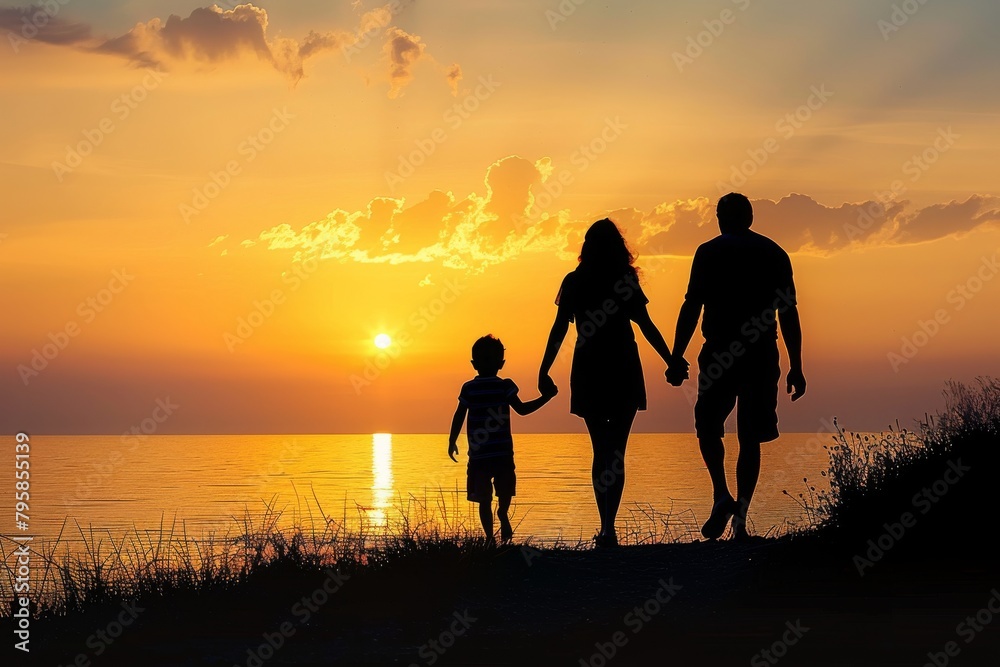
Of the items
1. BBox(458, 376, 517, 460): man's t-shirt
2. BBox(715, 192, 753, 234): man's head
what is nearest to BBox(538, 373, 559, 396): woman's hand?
BBox(458, 376, 517, 460): man's t-shirt

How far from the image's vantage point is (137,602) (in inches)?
315

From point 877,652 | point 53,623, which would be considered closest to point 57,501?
point 53,623

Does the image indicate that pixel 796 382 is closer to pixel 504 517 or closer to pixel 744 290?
pixel 744 290

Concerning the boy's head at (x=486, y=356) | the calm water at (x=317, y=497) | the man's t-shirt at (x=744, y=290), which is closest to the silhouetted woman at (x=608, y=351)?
the man's t-shirt at (x=744, y=290)

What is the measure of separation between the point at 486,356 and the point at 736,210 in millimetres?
2583

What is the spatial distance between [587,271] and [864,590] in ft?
11.0

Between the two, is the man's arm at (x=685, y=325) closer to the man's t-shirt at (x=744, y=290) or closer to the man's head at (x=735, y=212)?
the man's t-shirt at (x=744, y=290)

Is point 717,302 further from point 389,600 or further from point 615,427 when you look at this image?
point 389,600

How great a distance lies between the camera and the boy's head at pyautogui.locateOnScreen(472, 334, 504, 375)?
32.2 ft

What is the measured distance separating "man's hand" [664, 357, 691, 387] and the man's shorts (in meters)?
0.13

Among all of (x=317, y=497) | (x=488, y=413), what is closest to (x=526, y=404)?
(x=488, y=413)

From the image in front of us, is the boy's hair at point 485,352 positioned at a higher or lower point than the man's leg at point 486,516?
higher

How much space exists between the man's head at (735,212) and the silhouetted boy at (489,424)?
2.33 m

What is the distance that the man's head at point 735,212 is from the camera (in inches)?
348
